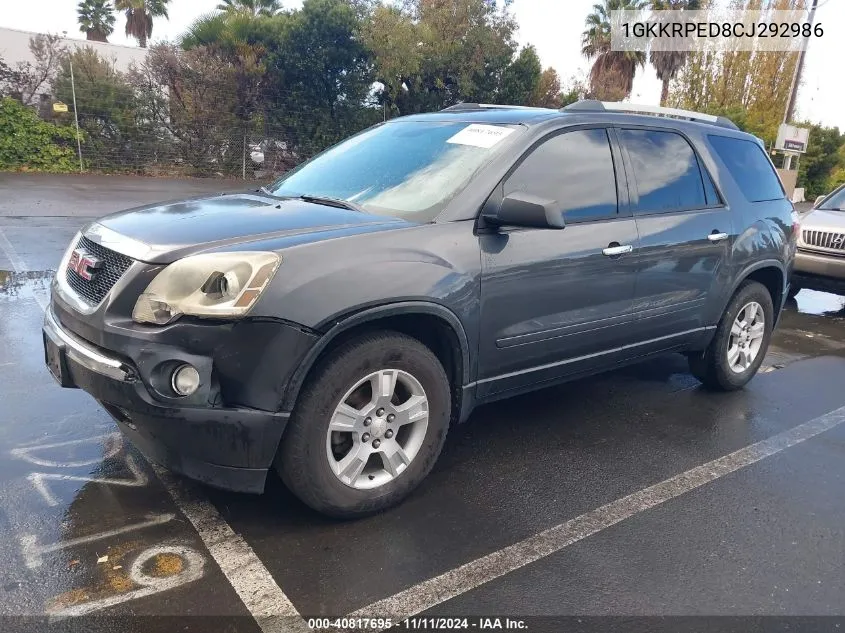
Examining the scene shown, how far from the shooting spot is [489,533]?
3.05 m

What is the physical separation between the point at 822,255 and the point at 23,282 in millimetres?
8673

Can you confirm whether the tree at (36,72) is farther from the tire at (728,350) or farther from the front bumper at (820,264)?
the tire at (728,350)

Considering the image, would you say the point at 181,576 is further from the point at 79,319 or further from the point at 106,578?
the point at 79,319

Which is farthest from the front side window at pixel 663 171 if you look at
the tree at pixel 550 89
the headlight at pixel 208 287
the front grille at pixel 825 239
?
the tree at pixel 550 89

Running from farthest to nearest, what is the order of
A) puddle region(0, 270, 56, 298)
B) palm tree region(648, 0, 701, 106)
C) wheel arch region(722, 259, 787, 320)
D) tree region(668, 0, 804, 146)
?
palm tree region(648, 0, 701, 106) < tree region(668, 0, 804, 146) < puddle region(0, 270, 56, 298) < wheel arch region(722, 259, 787, 320)

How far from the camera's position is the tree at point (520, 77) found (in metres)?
22.4

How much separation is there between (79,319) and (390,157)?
72.2 inches

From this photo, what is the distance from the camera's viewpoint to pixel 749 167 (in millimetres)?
4965

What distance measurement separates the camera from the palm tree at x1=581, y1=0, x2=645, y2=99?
105 ft

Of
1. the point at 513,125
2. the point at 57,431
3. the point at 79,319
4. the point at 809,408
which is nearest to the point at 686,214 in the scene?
the point at 513,125

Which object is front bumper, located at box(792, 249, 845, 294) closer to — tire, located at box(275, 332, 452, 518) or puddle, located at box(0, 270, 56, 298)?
tire, located at box(275, 332, 452, 518)

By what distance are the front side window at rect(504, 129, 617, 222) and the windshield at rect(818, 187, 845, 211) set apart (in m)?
6.49

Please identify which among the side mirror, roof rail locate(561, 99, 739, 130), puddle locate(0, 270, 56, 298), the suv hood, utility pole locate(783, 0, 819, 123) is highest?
utility pole locate(783, 0, 819, 123)

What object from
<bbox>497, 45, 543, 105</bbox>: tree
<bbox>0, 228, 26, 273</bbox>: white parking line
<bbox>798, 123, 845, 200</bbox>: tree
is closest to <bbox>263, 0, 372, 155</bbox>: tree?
<bbox>497, 45, 543, 105</bbox>: tree
